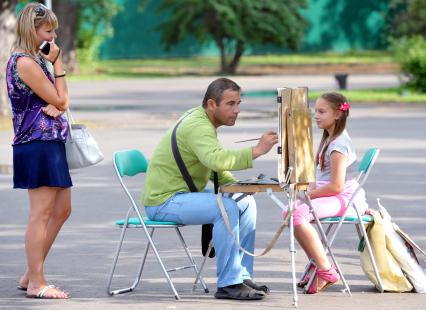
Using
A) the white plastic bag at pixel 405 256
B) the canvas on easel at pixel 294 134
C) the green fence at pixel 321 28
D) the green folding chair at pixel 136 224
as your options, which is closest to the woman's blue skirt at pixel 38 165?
the green folding chair at pixel 136 224

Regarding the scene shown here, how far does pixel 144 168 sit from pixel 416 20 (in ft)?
122

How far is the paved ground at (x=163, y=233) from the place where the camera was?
7773 mm

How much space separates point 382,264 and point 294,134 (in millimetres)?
1084

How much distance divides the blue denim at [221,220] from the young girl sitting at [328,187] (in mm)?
292

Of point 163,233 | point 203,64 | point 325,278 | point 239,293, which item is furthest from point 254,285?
point 203,64

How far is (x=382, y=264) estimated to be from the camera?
26.4 feet

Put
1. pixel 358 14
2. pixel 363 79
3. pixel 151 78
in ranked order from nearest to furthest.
→ pixel 363 79 < pixel 151 78 < pixel 358 14

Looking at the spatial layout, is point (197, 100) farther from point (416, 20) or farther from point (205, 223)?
point (205, 223)

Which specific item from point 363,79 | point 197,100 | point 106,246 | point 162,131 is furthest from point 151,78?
point 106,246

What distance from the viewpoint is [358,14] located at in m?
54.7

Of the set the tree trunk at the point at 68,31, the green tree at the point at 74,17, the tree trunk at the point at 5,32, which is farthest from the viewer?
the tree trunk at the point at 68,31

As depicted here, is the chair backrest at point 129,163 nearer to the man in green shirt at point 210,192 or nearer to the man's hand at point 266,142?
the man in green shirt at point 210,192

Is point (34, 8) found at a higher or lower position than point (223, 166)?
higher

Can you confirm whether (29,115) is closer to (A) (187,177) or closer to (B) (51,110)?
(B) (51,110)
